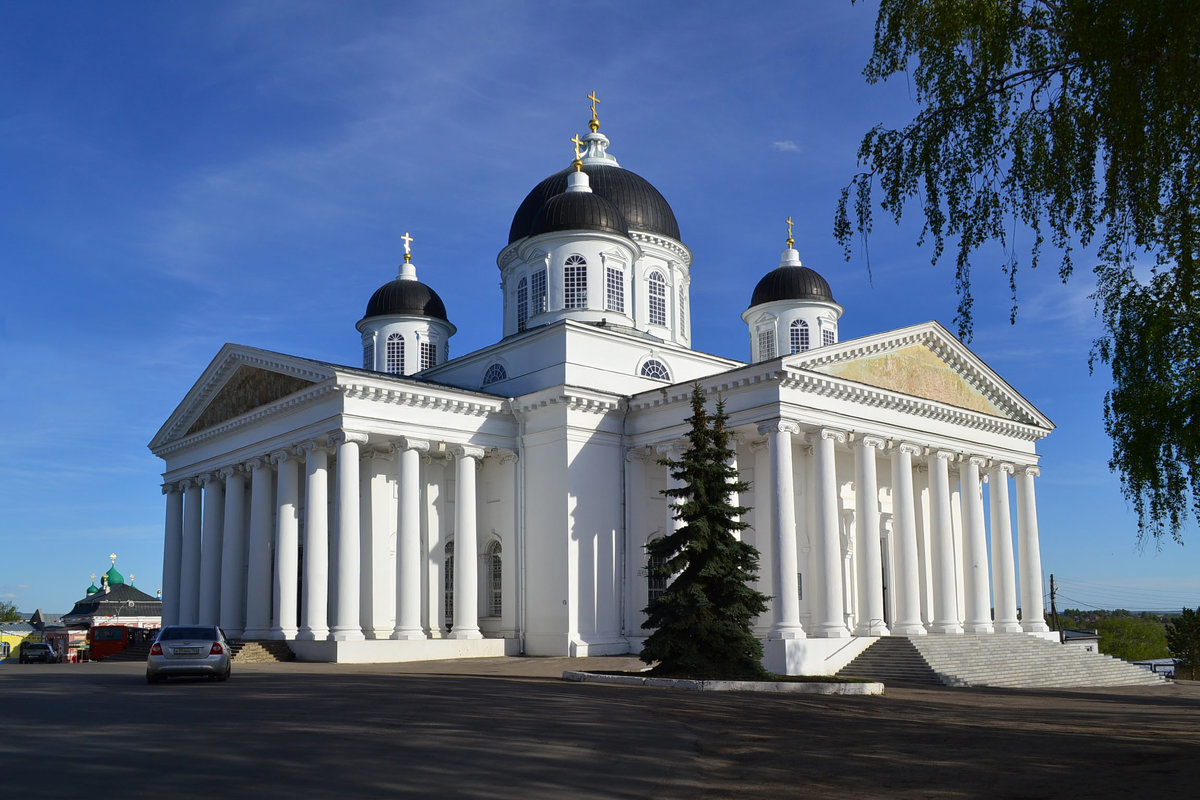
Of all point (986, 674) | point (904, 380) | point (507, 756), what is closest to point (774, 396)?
point (904, 380)

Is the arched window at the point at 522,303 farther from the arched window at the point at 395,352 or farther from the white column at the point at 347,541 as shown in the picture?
the white column at the point at 347,541

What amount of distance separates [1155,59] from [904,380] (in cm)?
2267

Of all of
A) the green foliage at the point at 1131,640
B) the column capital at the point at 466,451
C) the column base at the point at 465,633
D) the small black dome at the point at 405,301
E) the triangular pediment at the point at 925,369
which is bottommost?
the green foliage at the point at 1131,640

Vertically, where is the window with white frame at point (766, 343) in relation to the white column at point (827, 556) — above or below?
above

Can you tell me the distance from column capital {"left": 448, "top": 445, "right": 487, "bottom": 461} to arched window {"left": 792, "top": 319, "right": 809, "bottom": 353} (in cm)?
1655

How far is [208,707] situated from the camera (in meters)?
14.6

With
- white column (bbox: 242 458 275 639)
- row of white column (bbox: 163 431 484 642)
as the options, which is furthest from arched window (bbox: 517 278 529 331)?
white column (bbox: 242 458 275 639)

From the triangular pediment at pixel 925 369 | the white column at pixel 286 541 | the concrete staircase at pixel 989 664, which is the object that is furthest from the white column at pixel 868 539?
the white column at pixel 286 541

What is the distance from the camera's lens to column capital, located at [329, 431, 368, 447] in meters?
28.8

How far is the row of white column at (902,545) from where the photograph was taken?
88.9ft

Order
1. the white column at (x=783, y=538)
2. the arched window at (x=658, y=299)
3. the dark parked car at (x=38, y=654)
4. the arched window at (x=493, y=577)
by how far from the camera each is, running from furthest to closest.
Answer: the dark parked car at (x=38, y=654)
the arched window at (x=658, y=299)
the arched window at (x=493, y=577)
the white column at (x=783, y=538)

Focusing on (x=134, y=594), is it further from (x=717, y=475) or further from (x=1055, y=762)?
(x=1055, y=762)

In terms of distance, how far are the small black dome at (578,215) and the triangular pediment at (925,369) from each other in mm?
10221

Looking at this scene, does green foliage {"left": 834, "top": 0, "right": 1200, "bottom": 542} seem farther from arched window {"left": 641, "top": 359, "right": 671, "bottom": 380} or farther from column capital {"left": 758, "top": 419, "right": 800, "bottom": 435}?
arched window {"left": 641, "top": 359, "right": 671, "bottom": 380}
